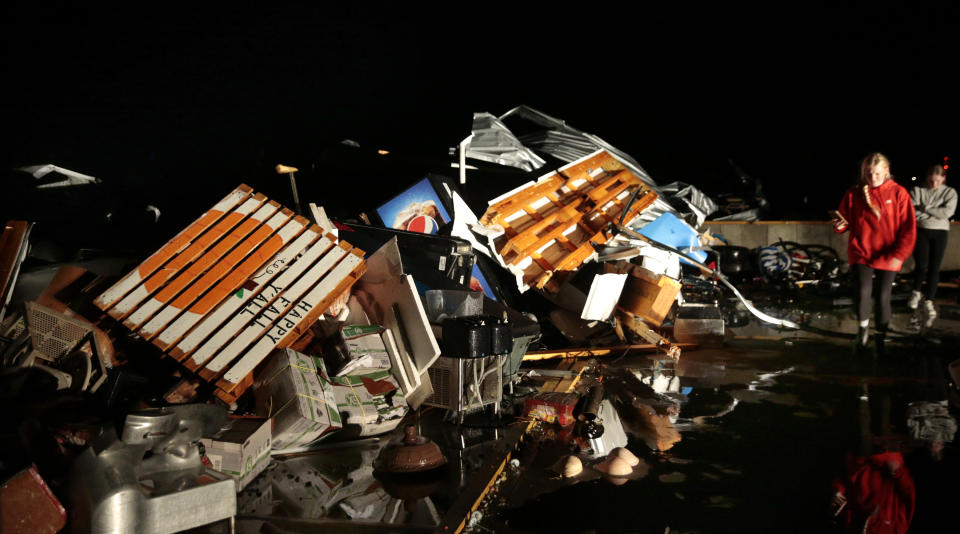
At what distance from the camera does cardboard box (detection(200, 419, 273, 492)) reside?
2787mm

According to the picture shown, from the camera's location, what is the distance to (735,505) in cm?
264

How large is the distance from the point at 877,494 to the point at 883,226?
340cm

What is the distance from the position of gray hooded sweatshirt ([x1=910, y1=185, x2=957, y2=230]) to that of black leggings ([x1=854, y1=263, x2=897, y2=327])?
241 centimetres

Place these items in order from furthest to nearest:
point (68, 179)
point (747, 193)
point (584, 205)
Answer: point (747, 193), point (584, 205), point (68, 179)

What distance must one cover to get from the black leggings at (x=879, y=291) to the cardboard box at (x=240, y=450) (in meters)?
5.20

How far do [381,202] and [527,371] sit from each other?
8.52 ft

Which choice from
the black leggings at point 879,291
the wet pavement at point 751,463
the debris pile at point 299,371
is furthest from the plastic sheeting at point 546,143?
the wet pavement at point 751,463

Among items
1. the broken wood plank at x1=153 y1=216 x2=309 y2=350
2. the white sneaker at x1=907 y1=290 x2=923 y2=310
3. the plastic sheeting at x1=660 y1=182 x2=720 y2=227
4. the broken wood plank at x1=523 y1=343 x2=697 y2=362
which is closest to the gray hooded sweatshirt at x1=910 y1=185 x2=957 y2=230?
the white sneaker at x1=907 y1=290 x2=923 y2=310

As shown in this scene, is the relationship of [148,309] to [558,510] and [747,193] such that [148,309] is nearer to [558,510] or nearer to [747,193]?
[558,510]

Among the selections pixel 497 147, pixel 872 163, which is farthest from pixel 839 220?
pixel 497 147

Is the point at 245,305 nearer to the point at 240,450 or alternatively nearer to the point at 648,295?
the point at 240,450

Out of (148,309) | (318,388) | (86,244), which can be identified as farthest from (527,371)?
(86,244)

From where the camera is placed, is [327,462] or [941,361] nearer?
[327,462]

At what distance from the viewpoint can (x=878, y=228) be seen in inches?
207
